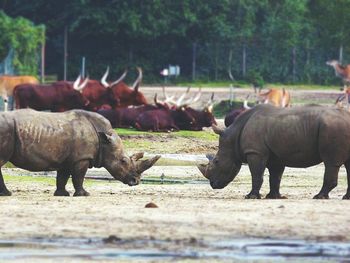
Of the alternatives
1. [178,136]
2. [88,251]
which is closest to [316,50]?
[178,136]

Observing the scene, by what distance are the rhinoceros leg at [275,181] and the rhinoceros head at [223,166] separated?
51 centimetres

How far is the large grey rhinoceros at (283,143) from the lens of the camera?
19406 mm

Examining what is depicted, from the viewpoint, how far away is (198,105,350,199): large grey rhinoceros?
19406 millimetres

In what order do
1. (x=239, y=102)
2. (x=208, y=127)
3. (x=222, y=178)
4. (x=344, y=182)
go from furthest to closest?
(x=239, y=102), (x=208, y=127), (x=344, y=182), (x=222, y=178)

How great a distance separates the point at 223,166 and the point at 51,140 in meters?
2.33

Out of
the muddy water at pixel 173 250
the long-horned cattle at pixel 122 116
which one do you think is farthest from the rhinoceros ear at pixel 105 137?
the long-horned cattle at pixel 122 116

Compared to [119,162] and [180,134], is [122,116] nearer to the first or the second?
[180,134]

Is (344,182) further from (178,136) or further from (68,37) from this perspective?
(68,37)

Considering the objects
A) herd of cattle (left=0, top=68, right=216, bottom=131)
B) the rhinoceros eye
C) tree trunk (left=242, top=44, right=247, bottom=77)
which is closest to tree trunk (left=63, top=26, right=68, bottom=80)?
tree trunk (left=242, top=44, right=247, bottom=77)

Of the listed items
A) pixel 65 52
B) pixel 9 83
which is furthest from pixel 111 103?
pixel 65 52

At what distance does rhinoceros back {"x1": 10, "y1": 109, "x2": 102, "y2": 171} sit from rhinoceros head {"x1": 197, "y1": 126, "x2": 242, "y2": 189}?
1592 mm

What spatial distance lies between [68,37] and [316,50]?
28.8 feet

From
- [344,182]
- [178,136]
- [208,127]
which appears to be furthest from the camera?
[208,127]

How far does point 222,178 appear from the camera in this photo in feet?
67.5
